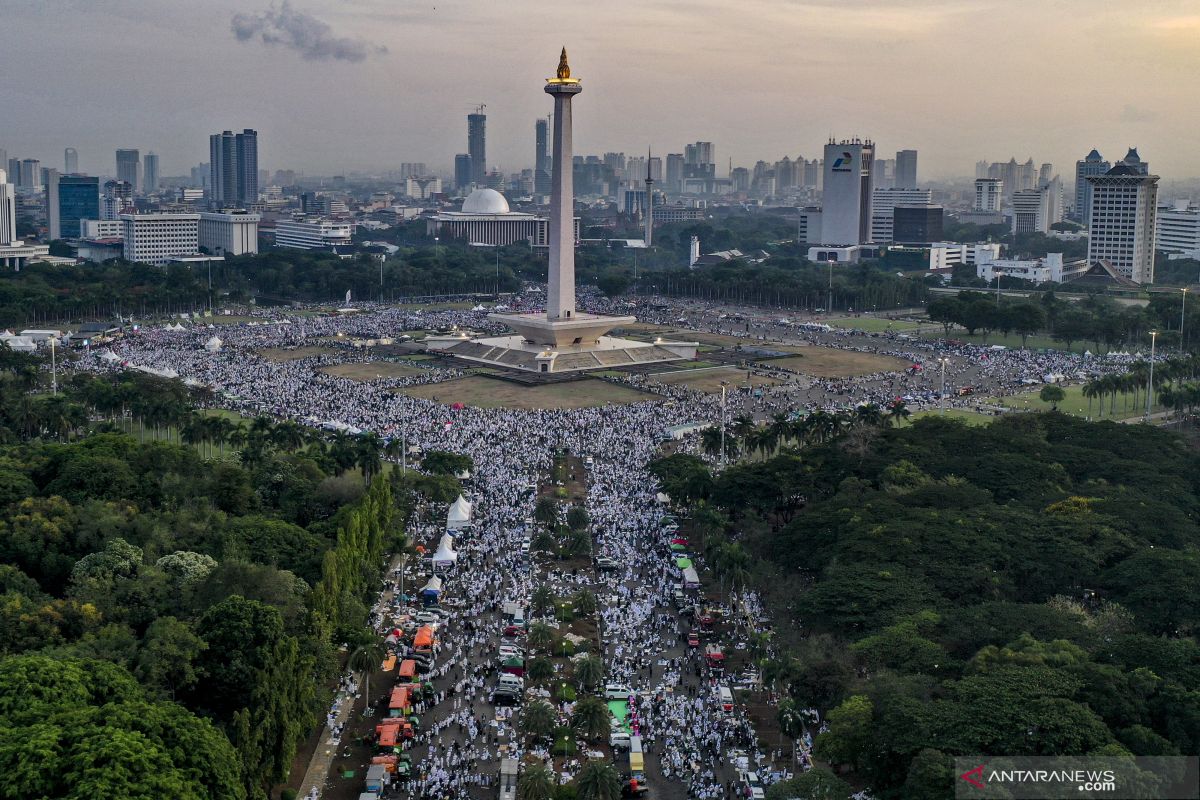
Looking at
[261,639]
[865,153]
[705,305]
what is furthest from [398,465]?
[865,153]

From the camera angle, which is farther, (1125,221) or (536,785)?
(1125,221)

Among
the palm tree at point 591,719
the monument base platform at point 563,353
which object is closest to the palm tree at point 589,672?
the palm tree at point 591,719

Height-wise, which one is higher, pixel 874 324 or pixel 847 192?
pixel 847 192

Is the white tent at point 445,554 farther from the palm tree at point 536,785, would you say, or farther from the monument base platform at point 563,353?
the monument base platform at point 563,353

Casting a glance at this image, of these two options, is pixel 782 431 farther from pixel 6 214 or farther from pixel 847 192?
pixel 6 214

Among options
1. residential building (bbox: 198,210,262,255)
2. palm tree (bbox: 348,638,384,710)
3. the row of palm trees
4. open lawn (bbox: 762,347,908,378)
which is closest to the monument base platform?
open lawn (bbox: 762,347,908,378)

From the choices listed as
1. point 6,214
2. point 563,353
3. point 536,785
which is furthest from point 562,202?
point 6,214

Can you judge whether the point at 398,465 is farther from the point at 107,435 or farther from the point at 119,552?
the point at 119,552

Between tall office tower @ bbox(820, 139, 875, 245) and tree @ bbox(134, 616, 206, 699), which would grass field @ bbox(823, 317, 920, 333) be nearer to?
tall office tower @ bbox(820, 139, 875, 245)
